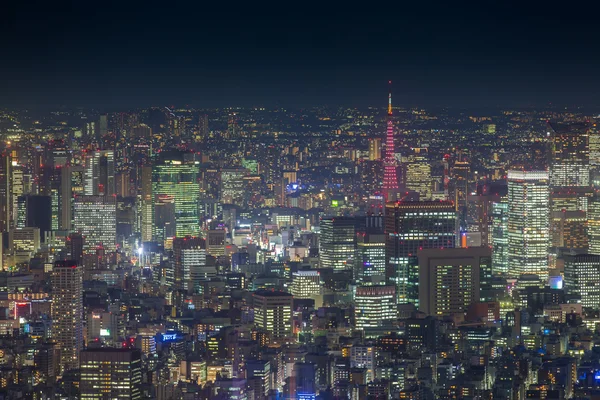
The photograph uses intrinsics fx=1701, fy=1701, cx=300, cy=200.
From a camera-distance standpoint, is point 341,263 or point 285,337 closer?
point 285,337

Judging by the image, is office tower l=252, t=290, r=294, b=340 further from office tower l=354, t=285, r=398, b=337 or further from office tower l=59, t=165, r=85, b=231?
office tower l=59, t=165, r=85, b=231

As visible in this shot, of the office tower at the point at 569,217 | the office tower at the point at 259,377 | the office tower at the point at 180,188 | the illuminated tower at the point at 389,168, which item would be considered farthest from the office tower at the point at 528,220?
the office tower at the point at 259,377

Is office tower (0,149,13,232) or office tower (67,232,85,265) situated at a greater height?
office tower (0,149,13,232)

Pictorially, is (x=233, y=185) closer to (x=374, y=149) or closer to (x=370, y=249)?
(x=370, y=249)

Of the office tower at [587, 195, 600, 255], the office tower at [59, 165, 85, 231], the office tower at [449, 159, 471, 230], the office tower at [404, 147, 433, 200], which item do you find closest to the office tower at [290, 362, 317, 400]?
the office tower at [404, 147, 433, 200]

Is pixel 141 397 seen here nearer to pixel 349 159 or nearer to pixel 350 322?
pixel 350 322

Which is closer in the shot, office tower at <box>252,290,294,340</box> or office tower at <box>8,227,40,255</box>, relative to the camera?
office tower at <box>252,290,294,340</box>

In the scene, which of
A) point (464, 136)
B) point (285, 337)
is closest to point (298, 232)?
point (464, 136)
